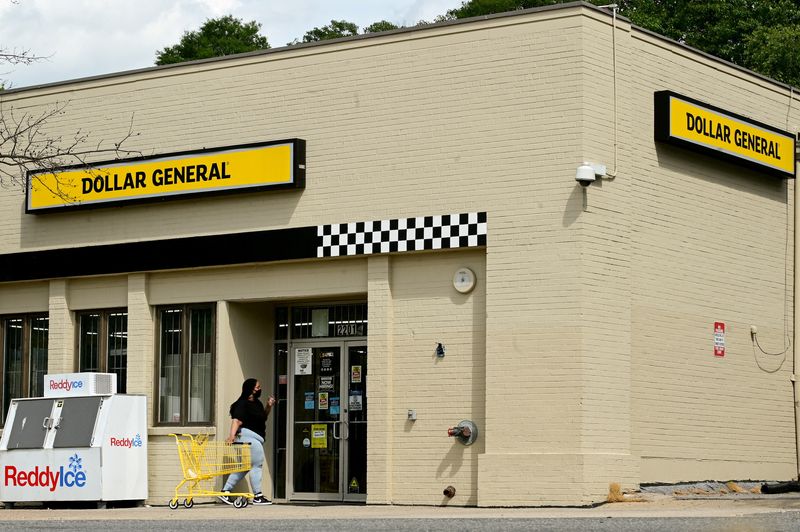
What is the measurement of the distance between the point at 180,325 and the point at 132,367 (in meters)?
1.00

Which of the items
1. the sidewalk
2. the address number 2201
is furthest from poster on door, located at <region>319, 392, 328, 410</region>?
the sidewalk

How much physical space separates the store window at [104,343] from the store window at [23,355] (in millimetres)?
812

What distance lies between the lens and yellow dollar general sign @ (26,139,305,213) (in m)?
21.9

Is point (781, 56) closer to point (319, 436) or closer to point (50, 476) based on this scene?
point (319, 436)

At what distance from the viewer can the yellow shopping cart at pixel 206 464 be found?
20750 mm

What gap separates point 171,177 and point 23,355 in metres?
4.42

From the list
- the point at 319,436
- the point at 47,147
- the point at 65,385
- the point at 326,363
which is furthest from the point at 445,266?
the point at 47,147

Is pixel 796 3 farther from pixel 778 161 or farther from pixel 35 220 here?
pixel 35 220

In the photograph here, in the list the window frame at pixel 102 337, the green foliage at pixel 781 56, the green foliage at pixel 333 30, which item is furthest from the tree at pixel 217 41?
the window frame at pixel 102 337

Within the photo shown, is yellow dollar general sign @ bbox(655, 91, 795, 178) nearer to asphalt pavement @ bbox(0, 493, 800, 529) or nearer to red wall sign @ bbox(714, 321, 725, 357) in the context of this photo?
red wall sign @ bbox(714, 321, 725, 357)

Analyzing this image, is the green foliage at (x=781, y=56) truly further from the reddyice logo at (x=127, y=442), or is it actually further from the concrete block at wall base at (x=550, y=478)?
the reddyice logo at (x=127, y=442)

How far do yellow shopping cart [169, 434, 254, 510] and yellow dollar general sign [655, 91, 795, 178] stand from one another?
750 cm

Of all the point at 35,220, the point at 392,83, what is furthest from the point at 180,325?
the point at 392,83

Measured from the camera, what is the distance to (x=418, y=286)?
20953mm
